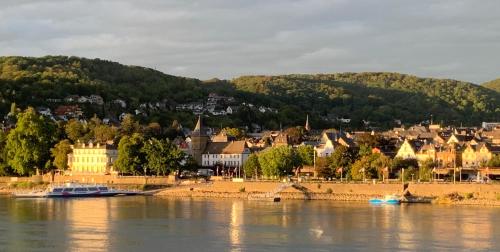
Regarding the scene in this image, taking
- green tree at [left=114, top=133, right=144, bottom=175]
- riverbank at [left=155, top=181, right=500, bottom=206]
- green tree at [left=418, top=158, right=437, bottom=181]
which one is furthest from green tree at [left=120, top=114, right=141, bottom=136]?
green tree at [left=418, top=158, right=437, bottom=181]

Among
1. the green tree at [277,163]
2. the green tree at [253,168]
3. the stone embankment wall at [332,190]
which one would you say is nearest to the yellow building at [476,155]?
the stone embankment wall at [332,190]

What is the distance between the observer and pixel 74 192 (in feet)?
233

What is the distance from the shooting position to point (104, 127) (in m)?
90.6

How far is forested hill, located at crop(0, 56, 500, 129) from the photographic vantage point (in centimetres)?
11912

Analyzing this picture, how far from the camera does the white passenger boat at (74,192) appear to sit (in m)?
70.6

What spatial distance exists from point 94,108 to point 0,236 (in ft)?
248

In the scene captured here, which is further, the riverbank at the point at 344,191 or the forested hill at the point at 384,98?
the forested hill at the point at 384,98

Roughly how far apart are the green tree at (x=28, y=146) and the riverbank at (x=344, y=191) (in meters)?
16.5

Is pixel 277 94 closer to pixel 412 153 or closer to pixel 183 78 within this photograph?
pixel 183 78

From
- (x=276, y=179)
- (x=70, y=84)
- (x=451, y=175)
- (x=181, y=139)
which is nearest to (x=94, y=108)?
(x=70, y=84)

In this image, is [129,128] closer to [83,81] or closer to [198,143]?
[198,143]

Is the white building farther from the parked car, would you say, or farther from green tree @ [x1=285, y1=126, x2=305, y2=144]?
green tree @ [x1=285, y1=126, x2=305, y2=144]

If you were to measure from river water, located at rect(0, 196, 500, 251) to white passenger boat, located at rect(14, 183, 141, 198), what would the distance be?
1141 centimetres

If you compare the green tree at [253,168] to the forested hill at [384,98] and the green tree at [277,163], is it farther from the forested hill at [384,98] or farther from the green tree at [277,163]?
the forested hill at [384,98]
